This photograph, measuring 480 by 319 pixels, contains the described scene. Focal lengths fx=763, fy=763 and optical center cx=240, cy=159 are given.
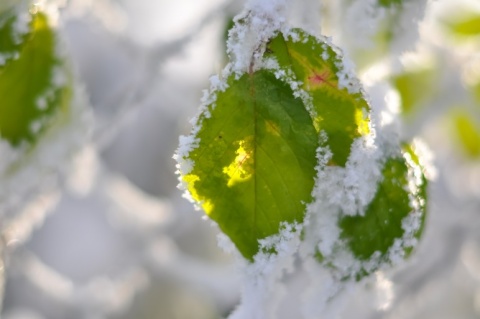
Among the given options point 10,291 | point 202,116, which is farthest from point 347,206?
point 10,291

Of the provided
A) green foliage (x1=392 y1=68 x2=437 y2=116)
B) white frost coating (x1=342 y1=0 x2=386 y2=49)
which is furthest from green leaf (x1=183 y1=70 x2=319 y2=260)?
green foliage (x1=392 y1=68 x2=437 y2=116)

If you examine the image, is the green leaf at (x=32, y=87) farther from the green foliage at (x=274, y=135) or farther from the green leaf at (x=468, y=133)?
the green leaf at (x=468, y=133)

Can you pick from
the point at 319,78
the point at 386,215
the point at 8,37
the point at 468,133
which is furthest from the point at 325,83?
the point at 468,133

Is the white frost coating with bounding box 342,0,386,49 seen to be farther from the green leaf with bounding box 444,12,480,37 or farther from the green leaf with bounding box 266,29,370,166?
the green leaf with bounding box 444,12,480,37

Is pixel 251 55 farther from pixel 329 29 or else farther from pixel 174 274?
pixel 174 274

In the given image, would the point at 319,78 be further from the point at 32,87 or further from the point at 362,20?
the point at 32,87

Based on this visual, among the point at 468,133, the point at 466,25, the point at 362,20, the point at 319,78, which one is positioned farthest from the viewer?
the point at 468,133
